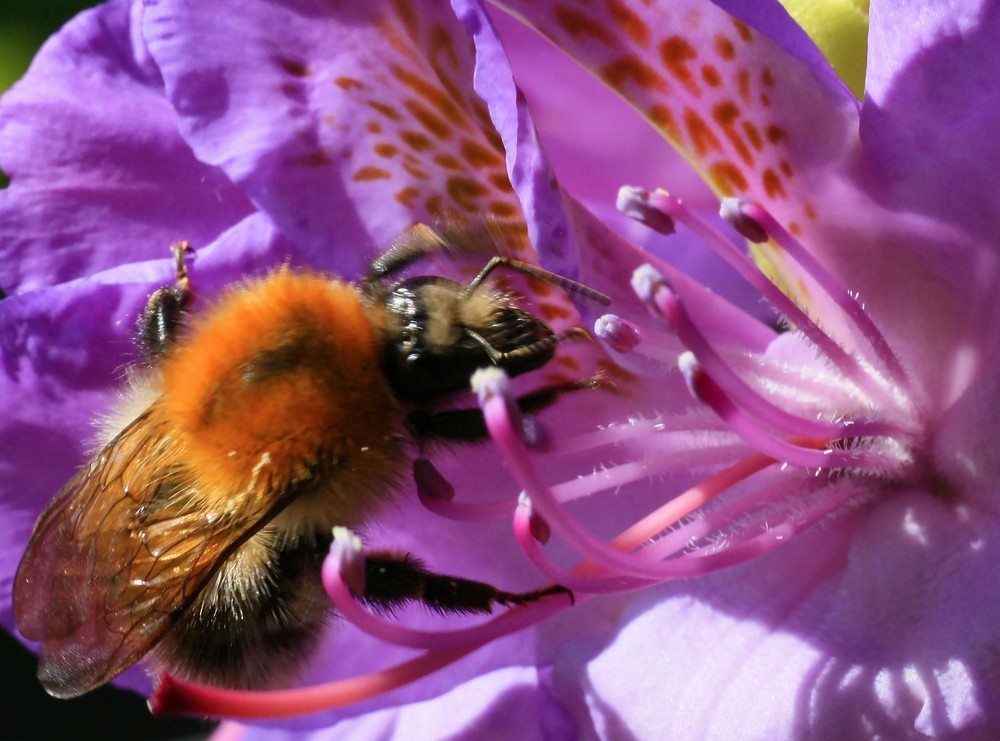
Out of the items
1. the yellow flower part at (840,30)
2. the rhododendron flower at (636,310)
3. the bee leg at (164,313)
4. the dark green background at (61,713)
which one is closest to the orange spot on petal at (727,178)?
the rhododendron flower at (636,310)

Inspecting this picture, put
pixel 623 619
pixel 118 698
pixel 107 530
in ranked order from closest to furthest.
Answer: pixel 107 530 → pixel 623 619 → pixel 118 698

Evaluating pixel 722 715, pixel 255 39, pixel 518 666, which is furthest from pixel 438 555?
pixel 255 39

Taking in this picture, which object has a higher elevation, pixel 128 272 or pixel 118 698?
pixel 128 272

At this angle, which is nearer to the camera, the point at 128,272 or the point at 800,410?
the point at 800,410

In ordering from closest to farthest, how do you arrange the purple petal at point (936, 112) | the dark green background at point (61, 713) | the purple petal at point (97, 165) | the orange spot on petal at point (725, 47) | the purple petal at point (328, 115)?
the purple petal at point (936, 112) < the orange spot on petal at point (725, 47) < the purple petal at point (328, 115) < the purple petal at point (97, 165) < the dark green background at point (61, 713)

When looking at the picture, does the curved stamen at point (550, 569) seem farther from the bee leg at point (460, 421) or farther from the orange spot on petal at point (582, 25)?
the orange spot on petal at point (582, 25)

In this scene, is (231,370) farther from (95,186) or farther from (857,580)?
(857,580)

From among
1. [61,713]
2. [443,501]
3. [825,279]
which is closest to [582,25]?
[825,279]
